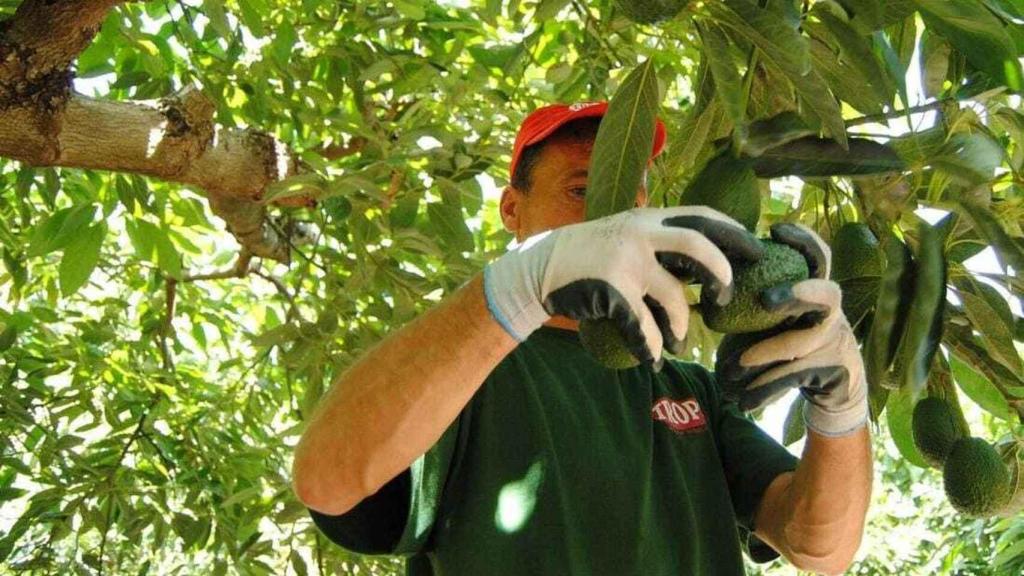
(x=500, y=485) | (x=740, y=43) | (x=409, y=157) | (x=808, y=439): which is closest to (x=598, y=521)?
(x=500, y=485)

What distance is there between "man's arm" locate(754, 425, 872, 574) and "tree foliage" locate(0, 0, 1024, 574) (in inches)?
3.6

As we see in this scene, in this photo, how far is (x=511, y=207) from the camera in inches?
84.2

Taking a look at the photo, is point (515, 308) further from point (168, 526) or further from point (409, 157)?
point (168, 526)

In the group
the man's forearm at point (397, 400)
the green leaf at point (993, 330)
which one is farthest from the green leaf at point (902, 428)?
the man's forearm at point (397, 400)

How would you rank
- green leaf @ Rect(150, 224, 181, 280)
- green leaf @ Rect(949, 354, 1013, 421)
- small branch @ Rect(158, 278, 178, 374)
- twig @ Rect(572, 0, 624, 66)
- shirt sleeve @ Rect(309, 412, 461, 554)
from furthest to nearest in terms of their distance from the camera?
small branch @ Rect(158, 278, 178, 374) < green leaf @ Rect(150, 224, 181, 280) < twig @ Rect(572, 0, 624, 66) < green leaf @ Rect(949, 354, 1013, 421) < shirt sleeve @ Rect(309, 412, 461, 554)

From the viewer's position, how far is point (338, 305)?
9.43 feet

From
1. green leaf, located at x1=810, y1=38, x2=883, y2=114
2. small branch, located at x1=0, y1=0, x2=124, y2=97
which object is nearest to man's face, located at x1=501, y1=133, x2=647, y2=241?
green leaf, located at x1=810, y1=38, x2=883, y2=114

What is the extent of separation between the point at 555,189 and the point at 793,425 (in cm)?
49

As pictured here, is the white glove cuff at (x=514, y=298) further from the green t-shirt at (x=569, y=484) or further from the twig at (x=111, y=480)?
the twig at (x=111, y=480)

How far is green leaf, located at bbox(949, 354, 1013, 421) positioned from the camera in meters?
1.86

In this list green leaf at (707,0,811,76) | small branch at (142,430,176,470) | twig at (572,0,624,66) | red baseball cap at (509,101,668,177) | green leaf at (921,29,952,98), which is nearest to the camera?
green leaf at (707,0,811,76)

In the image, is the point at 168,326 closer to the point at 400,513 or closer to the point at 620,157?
the point at 400,513

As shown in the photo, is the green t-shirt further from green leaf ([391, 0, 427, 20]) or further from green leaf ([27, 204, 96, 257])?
green leaf ([27, 204, 96, 257])

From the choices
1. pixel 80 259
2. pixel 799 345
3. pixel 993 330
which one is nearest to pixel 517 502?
pixel 799 345
